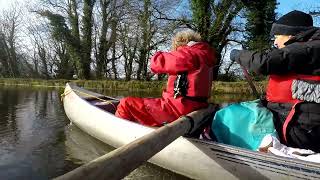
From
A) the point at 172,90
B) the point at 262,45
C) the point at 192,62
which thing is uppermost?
the point at 262,45

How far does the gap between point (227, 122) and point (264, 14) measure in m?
20.1

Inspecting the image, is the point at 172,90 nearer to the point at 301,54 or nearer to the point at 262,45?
the point at 301,54

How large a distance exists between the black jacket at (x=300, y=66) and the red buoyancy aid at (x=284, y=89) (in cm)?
3

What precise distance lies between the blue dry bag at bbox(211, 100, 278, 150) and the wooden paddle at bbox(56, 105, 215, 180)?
0.98ft

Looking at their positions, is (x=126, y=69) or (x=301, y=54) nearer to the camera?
(x=301, y=54)

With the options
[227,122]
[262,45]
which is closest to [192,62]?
[227,122]

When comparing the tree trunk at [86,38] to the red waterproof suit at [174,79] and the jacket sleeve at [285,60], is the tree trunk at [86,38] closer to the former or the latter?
the red waterproof suit at [174,79]

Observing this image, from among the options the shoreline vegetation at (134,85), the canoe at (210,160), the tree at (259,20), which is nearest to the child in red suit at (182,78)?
the canoe at (210,160)

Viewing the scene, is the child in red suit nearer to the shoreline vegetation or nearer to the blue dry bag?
the blue dry bag

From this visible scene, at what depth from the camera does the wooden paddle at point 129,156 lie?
235 cm

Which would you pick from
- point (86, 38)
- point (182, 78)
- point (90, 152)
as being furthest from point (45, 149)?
point (86, 38)

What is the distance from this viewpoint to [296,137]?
366 centimetres

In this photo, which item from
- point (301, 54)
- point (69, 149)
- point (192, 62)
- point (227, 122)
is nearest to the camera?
point (301, 54)

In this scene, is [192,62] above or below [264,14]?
below
